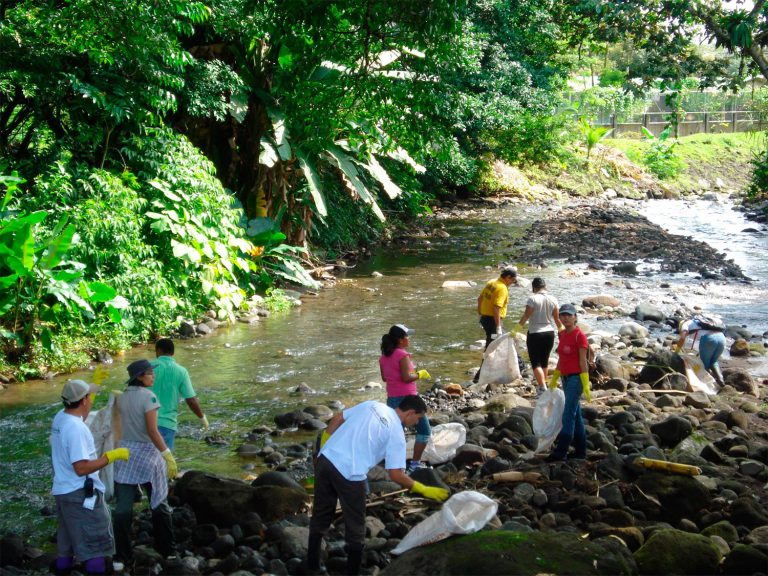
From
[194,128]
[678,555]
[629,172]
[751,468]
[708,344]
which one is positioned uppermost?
[194,128]

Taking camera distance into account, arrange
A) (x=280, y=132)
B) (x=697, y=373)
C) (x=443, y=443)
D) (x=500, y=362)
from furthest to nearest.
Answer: (x=280, y=132)
(x=697, y=373)
(x=500, y=362)
(x=443, y=443)

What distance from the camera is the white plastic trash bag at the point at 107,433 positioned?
20.5 feet

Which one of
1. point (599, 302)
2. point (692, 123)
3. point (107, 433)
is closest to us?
point (107, 433)

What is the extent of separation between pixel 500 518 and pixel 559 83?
28.2 meters

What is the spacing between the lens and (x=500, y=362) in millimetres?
Answer: 10734

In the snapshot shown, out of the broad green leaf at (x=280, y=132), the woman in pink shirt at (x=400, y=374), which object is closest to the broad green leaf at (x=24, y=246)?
the woman in pink shirt at (x=400, y=374)

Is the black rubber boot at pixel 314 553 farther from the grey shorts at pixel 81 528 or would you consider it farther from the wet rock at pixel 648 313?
the wet rock at pixel 648 313

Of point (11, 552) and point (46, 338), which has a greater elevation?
point (46, 338)

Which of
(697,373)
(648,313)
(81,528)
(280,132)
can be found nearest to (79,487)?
(81,528)

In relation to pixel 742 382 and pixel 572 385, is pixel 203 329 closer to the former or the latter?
pixel 572 385

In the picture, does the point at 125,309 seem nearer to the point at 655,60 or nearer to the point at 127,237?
the point at 127,237

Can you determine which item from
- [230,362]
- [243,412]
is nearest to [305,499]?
[243,412]

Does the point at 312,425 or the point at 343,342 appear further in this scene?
the point at 343,342

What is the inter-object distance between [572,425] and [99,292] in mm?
6980
